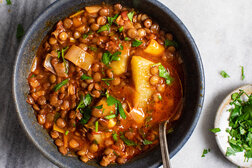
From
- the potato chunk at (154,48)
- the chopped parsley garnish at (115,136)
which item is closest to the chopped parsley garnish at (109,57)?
the potato chunk at (154,48)

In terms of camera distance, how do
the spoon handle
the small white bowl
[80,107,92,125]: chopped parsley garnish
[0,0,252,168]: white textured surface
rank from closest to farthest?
the spoon handle < [80,107,92,125]: chopped parsley garnish < [0,0,252,168]: white textured surface < the small white bowl

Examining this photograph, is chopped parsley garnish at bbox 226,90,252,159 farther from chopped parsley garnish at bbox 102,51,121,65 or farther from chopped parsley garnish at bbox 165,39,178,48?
chopped parsley garnish at bbox 102,51,121,65

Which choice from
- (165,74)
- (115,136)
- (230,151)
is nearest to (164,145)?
(115,136)

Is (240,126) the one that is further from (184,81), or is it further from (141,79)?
(141,79)

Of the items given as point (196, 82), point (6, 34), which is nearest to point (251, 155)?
point (196, 82)

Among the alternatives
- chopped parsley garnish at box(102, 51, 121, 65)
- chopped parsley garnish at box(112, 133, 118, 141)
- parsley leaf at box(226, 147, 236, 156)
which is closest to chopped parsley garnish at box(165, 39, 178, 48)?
chopped parsley garnish at box(102, 51, 121, 65)

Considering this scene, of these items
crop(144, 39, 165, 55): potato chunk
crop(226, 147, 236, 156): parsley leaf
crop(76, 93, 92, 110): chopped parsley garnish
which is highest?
crop(144, 39, 165, 55): potato chunk
